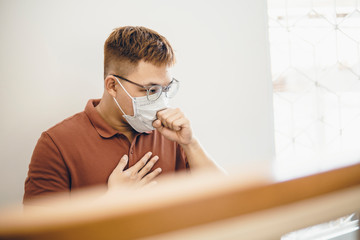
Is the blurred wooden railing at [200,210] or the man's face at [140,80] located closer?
the blurred wooden railing at [200,210]

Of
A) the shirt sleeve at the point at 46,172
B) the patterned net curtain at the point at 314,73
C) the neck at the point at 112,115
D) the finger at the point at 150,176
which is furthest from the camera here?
the patterned net curtain at the point at 314,73

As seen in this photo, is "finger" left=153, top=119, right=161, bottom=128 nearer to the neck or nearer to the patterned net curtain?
the neck

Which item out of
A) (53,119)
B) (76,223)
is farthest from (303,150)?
(76,223)

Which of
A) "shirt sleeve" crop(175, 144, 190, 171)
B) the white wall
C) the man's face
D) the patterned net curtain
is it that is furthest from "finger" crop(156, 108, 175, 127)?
the patterned net curtain

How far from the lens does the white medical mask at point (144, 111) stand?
1.16 metres

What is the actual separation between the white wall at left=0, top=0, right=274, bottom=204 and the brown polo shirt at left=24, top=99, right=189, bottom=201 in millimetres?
223

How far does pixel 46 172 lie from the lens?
3.34ft

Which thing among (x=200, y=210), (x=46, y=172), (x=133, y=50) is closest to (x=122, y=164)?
(x=46, y=172)

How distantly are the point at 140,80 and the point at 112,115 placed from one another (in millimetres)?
203

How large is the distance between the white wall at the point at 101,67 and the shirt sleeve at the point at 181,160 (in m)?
0.27

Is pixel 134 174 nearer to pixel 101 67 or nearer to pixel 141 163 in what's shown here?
pixel 141 163

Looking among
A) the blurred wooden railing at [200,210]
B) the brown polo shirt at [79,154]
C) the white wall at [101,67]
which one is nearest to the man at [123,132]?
the brown polo shirt at [79,154]

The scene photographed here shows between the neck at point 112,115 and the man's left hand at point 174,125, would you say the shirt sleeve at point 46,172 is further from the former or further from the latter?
the man's left hand at point 174,125

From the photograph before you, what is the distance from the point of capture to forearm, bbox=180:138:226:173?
1237mm
